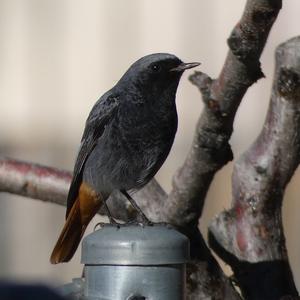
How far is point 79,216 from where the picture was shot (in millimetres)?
4449

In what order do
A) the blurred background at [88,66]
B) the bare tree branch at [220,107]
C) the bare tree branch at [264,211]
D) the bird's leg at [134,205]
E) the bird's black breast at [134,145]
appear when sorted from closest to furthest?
1. the bare tree branch at [220,107]
2. the bare tree branch at [264,211]
3. the bird's leg at [134,205]
4. the bird's black breast at [134,145]
5. the blurred background at [88,66]

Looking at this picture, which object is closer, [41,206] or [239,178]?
[239,178]

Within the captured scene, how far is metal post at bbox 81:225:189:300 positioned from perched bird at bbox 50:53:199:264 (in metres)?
1.41

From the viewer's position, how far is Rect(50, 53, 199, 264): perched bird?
427cm

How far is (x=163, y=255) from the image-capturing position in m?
2.71

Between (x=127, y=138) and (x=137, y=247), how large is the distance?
5.39 ft

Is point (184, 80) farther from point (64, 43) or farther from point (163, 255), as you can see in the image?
point (163, 255)

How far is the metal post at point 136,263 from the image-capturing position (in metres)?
2.70

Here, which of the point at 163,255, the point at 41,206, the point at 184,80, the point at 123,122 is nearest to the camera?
the point at 163,255

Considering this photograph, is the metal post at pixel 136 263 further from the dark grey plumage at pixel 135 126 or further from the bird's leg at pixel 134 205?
the dark grey plumage at pixel 135 126

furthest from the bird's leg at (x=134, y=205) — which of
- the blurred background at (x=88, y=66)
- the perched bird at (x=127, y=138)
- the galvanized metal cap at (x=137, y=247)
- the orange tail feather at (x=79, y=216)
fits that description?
the blurred background at (x=88, y=66)

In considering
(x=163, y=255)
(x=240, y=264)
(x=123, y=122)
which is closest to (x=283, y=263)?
(x=240, y=264)

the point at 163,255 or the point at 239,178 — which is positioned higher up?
the point at 163,255

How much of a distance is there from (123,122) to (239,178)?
568mm
